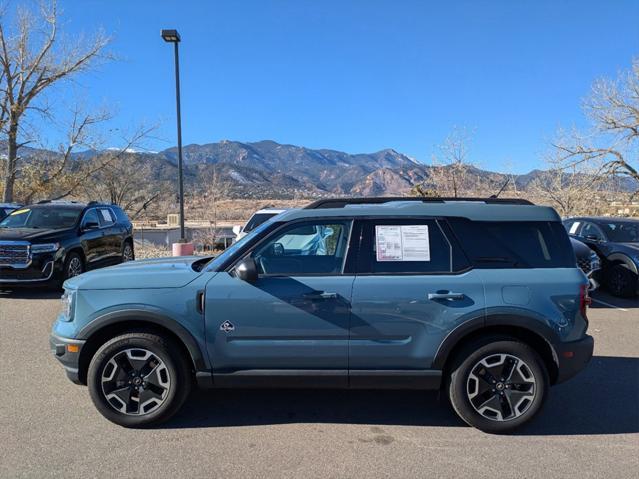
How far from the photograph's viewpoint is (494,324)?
3.52 metres

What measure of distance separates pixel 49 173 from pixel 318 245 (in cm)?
2406

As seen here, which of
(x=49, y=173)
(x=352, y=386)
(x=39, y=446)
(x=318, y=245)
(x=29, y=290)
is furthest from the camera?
(x=49, y=173)

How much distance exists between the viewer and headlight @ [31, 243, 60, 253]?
850 cm

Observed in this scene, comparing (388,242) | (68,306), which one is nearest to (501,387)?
(388,242)

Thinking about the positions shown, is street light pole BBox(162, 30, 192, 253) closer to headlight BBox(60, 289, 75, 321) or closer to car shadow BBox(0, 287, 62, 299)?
car shadow BBox(0, 287, 62, 299)

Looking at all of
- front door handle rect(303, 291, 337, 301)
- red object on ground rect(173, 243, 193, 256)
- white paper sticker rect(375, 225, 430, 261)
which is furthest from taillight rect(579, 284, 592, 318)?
red object on ground rect(173, 243, 193, 256)

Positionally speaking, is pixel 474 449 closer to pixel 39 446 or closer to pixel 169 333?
pixel 169 333

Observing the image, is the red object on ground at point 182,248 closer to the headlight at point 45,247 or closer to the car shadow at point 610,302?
the headlight at point 45,247

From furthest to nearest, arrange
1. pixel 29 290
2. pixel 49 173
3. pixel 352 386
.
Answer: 1. pixel 49 173
2. pixel 29 290
3. pixel 352 386

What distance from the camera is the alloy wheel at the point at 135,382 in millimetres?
3596

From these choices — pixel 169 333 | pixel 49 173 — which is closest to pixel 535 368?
pixel 169 333

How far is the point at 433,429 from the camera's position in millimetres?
3674

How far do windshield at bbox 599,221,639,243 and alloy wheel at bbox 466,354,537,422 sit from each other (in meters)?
7.43

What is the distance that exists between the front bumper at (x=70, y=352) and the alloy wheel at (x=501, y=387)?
303 cm
